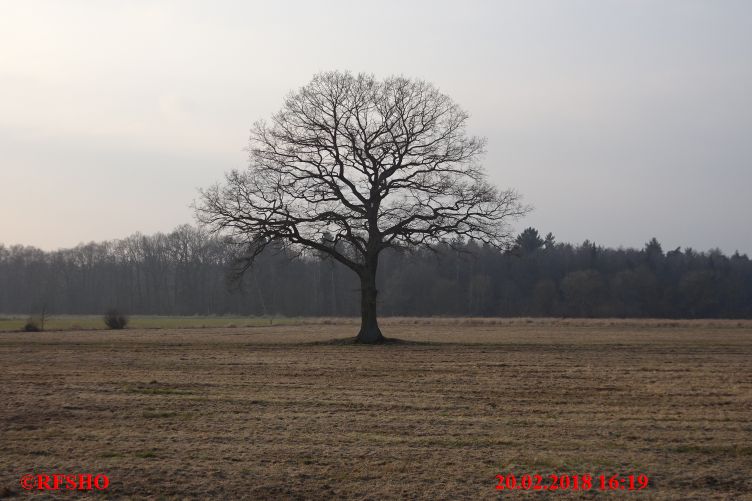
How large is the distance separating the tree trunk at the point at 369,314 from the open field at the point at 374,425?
8673 millimetres

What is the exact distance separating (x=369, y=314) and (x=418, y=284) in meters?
63.0

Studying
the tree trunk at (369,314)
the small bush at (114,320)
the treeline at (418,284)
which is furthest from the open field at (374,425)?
the treeline at (418,284)

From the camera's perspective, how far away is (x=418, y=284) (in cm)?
9412

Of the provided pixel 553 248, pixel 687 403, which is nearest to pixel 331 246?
pixel 687 403

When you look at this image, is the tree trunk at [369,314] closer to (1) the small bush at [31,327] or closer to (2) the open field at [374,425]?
(2) the open field at [374,425]

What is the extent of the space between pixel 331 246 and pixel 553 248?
88930 millimetres

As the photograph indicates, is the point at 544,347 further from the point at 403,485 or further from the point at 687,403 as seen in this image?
the point at 403,485

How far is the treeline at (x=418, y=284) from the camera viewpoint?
89.1 meters

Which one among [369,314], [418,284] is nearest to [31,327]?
[369,314]

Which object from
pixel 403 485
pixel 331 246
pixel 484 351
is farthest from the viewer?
pixel 331 246

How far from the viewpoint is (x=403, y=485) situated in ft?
26.1
